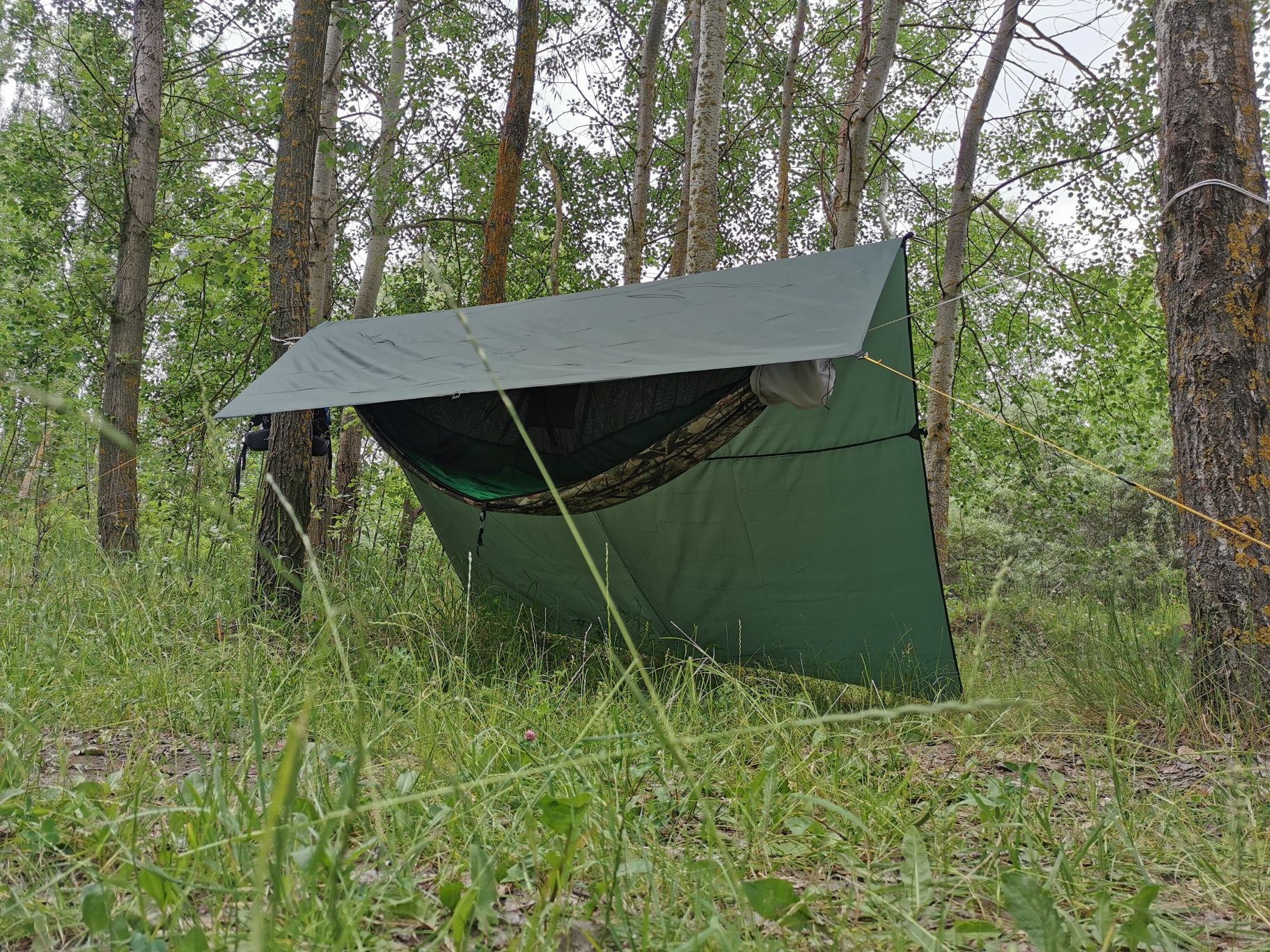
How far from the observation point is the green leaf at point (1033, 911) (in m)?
0.77

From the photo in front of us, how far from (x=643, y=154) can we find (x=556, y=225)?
114 cm

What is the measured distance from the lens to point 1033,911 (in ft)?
2.57

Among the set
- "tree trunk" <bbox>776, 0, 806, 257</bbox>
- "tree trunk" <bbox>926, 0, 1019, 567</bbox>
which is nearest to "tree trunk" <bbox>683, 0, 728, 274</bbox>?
"tree trunk" <bbox>776, 0, 806, 257</bbox>

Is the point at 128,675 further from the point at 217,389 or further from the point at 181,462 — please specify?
the point at 217,389

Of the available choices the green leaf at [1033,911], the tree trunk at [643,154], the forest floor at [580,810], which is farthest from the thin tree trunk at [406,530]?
the green leaf at [1033,911]

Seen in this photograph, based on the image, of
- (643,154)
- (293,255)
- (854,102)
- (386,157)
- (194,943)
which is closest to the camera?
(194,943)

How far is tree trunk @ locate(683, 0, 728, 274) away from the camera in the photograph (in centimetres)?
341

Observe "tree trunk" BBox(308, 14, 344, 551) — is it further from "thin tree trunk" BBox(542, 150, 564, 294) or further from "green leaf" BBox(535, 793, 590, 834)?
"green leaf" BBox(535, 793, 590, 834)

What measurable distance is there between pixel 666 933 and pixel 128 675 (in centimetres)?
160

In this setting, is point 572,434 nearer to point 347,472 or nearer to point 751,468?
point 751,468

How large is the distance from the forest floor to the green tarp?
0.32m

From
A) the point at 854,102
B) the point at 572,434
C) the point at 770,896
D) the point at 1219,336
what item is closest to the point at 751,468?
the point at 572,434

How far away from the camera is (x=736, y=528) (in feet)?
7.91

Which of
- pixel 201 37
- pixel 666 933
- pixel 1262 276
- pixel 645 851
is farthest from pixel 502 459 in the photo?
pixel 201 37
